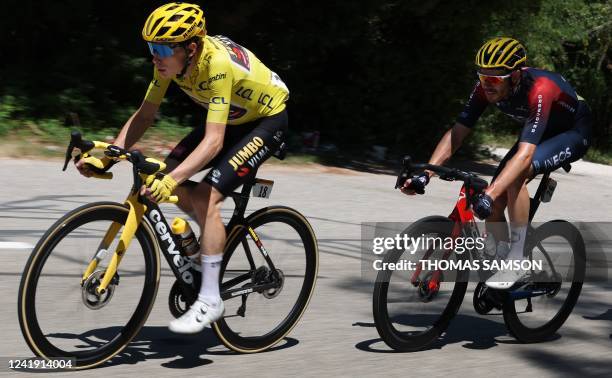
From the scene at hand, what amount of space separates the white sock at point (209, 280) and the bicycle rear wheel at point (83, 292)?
0.86 ft

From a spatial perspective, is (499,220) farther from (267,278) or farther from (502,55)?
(267,278)

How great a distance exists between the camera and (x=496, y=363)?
5.48 meters

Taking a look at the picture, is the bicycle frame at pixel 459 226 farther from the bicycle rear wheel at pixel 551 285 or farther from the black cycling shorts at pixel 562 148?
the bicycle rear wheel at pixel 551 285

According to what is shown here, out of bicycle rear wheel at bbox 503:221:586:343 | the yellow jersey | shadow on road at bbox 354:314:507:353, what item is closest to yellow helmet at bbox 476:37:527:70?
bicycle rear wheel at bbox 503:221:586:343

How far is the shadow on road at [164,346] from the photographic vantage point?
481cm

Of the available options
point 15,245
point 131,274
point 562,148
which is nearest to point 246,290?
point 131,274

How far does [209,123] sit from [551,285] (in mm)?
2598

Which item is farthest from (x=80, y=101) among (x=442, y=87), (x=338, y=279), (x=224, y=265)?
(x=224, y=265)

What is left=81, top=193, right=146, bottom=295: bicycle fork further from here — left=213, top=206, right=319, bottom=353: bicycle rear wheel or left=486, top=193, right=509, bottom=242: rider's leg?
left=486, top=193, right=509, bottom=242: rider's leg

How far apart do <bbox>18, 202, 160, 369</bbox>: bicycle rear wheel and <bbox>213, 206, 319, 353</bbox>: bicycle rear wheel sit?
20.6 inches

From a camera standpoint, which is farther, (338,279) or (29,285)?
(338,279)

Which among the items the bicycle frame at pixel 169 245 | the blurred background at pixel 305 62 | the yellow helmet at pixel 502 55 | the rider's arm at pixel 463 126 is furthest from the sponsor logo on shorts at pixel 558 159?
the blurred background at pixel 305 62

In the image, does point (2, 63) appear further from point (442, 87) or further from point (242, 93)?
point (242, 93)

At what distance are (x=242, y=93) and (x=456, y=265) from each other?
1.59 m
